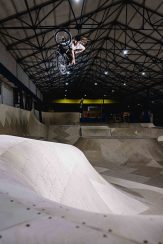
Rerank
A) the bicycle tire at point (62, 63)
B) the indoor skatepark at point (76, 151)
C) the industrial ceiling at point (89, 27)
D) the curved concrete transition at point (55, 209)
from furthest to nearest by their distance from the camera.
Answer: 1. the industrial ceiling at point (89, 27)
2. the bicycle tire at point (62, 63)
3. the indoor skatepark at point (76, 151)
4. the curved concrete transition at point (55, 209)

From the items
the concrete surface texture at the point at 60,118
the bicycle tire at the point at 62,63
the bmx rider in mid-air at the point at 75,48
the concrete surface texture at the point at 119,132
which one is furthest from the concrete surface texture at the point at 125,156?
the concrete surface texture at the point at 60,118

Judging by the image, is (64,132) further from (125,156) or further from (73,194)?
(73,194)

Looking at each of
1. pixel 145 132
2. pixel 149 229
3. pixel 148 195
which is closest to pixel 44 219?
pixel 149 229

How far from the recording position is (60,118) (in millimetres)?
27156

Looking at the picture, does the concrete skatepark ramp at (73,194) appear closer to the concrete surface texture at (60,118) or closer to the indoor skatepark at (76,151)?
the indoor skatepark at (76,151)

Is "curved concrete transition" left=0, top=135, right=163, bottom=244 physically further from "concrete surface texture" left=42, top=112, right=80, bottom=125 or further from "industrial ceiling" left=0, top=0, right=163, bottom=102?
"concrete surface texture" left=42, top=112, right=80, bottom=125

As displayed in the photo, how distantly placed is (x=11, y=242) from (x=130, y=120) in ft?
105

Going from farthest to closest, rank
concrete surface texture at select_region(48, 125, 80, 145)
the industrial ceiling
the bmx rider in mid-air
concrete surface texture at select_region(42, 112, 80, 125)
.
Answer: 1. concrete surface texture at select_region(42, 112, 80, 125)
2. concrete surface texture at select_region(48, 125, 80, 145)
3. the industrial ceiling
4. the bmx rider in mid-air

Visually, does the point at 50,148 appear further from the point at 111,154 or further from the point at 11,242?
the point at 111,154

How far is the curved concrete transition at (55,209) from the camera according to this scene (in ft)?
4.40

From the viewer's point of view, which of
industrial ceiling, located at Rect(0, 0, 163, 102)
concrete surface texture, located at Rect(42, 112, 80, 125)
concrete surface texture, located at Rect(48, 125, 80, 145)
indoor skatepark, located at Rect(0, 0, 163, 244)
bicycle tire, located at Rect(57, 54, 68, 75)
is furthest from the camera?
concrete surface texture, located at Rect(42, 112, 80, 125)

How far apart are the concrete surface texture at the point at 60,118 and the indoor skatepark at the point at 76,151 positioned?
55 centimetres

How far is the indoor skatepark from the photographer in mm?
1485

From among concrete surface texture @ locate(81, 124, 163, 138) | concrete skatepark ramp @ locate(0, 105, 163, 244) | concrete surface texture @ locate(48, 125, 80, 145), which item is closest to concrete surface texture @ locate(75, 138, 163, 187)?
concrete skatepark ramp @ locate(0, 105, 163, 244)
